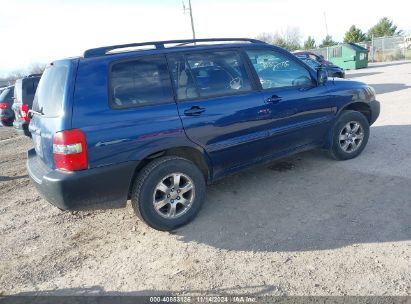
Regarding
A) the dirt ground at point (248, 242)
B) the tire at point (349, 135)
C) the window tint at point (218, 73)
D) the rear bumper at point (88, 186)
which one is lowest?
the dirt ground at point (248, 242)

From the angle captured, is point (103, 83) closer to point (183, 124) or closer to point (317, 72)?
point (183, 124)

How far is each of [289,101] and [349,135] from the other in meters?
1.36

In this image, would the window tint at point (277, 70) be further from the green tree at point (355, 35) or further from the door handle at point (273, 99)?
the green tree at point (355, 35)

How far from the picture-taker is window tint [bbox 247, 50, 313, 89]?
423 centimetres

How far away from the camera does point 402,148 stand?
17.7 feet

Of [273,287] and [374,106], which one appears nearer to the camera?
[273,287]

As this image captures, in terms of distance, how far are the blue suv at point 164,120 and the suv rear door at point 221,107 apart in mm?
12

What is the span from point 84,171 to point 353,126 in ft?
12.6

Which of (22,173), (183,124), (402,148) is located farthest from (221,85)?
(22,173)

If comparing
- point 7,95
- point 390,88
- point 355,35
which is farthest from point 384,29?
point 7,95

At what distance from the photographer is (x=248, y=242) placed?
3.34 m

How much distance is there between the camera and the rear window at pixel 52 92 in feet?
10.6

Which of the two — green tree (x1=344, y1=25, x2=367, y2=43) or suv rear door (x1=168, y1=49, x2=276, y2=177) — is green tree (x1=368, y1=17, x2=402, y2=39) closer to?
green tree (x1=344, y1=25, x2=367, y2=43)

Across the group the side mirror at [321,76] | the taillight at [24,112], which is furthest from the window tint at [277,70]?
the taillight at [24,112]
